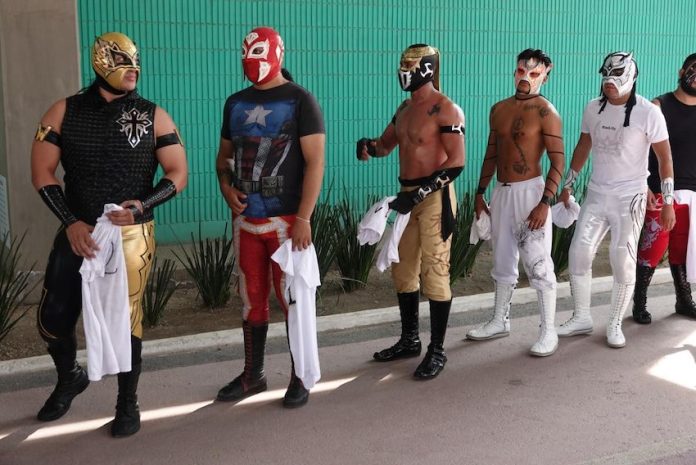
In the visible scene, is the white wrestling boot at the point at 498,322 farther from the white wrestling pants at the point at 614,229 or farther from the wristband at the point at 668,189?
the wristband at the point at 668,189

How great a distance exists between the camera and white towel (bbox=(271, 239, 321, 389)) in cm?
449

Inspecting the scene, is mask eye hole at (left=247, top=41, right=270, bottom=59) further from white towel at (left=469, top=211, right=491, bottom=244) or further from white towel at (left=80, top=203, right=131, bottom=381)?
white towel at (left=469, top=211, right=491, bottom=244)

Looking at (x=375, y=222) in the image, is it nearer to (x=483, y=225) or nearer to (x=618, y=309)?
(x=483, y=225)

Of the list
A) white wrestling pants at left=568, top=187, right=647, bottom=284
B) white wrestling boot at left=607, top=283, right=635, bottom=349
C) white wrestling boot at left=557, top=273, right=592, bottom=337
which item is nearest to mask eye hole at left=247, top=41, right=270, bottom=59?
white wrestling pants at left=568, top=187, right=647, bottom=284

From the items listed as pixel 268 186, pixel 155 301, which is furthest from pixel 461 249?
pixel 268 186

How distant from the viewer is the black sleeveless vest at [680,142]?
610cm

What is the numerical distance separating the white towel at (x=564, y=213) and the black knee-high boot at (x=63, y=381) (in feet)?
11.1

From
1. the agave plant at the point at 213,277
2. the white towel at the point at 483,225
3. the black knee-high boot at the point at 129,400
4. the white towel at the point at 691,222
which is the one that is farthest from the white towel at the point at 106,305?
the white towel at the point at 691,222

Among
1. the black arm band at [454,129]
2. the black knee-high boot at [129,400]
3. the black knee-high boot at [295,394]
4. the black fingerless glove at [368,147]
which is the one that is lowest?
the black knee-high boot at [295,394]

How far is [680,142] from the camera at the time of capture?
6.12 m

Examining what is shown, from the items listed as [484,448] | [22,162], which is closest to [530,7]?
[22,162]

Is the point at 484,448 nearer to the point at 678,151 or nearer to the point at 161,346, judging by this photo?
the point at 161,346

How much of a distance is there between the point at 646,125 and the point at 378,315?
232cm

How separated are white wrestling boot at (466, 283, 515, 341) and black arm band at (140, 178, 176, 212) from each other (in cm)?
255
